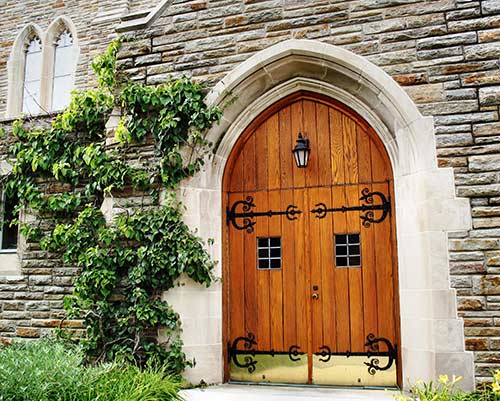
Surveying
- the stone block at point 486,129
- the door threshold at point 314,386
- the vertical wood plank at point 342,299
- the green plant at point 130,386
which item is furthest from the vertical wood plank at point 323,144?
the green plant at point 130,386

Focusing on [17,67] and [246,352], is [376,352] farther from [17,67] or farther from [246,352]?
[17,67]

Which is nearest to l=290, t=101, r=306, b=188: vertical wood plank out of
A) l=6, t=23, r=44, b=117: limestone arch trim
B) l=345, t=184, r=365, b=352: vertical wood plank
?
l=345, t=184, r=365, b=352: vertical wood plank

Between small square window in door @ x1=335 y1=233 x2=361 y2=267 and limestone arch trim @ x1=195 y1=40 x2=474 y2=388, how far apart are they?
412 millimetres

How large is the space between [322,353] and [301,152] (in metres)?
1.96

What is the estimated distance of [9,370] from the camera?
3650mm

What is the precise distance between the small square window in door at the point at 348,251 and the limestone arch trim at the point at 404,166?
412 millimetres

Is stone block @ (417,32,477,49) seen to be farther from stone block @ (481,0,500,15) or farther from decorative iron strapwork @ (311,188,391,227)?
decorative iron strapwork @ (311,188,391,227)

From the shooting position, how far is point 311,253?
4898 millimetres

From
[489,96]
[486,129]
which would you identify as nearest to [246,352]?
[486,129]

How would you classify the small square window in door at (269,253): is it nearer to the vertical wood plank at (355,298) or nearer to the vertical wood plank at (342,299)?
the vertical wood plank at (342,299)

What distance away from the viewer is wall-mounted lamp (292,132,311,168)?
493 cm

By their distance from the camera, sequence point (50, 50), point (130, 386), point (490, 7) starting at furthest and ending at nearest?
point (50, 50)
point (490, 7)
point (130, 386)

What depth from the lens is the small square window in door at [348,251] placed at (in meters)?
4.82

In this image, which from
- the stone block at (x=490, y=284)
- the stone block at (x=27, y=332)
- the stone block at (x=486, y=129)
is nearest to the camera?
the stone block at (x=490, y=284)
